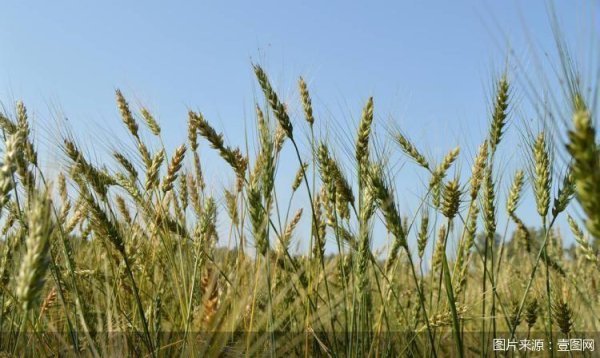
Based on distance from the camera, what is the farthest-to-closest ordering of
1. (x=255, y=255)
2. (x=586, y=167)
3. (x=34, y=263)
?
(x=255, y=255) < (x=34, y=263) < (x=586, y=167)

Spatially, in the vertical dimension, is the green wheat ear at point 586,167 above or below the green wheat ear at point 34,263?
above

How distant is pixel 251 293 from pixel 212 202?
1.88ft

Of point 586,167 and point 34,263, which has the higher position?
point 586,167

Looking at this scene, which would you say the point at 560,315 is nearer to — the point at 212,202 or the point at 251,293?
the point at 251,293

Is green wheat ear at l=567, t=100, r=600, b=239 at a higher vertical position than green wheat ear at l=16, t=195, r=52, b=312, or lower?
higher

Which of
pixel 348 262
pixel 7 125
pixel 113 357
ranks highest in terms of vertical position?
pixel 7 125

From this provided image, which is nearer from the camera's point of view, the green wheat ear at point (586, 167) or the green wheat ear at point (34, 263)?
the green wheat ear at point (586, 167)

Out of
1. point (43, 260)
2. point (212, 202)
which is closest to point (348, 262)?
point (212, 202)

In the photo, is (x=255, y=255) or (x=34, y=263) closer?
(x=34, y=263)

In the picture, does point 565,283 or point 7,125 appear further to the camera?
point 565,283

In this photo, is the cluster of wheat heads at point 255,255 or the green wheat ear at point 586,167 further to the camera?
the cluster of wheat heads at point 255,255

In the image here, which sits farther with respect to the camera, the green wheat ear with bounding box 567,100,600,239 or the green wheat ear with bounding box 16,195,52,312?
the green wheat ear with bounding box 16,195,52,312

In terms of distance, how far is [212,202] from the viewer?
2705 millimetres

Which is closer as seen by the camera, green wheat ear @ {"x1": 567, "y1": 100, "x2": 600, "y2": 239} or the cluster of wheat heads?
green wheat ear @ {"x1": 567, "y1": 100, "x2": 600, "y2": 239}
